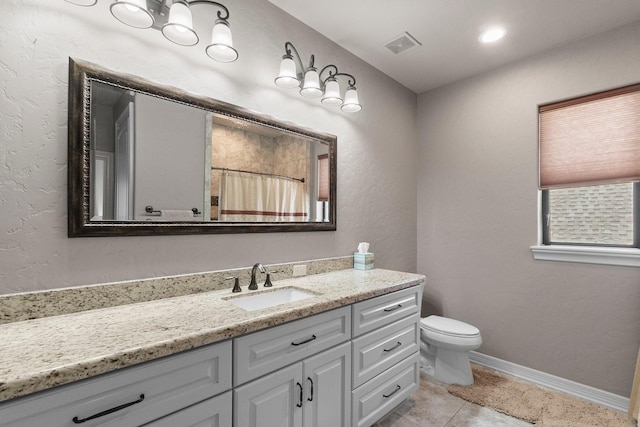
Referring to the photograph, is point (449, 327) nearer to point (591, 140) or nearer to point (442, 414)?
point (442, 414)

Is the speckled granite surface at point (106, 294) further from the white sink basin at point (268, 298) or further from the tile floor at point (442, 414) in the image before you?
the tile floor at point (442, 414)

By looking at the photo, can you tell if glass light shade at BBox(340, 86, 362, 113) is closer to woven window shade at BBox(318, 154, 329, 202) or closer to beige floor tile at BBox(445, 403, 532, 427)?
woven window shade at BBox(318, 154, 329, 202)

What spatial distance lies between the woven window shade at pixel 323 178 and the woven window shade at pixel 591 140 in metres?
1.71

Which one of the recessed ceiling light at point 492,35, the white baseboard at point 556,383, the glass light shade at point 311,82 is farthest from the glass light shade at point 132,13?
the white baseboard at point 556,383

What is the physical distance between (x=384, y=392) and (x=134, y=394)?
4.55 feet

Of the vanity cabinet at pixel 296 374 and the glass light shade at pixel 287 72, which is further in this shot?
the glass light shade at pixel 287 72

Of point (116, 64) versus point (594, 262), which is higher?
point (116, 64)

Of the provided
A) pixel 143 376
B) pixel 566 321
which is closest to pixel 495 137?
pixel 566 321

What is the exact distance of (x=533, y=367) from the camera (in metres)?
2.39

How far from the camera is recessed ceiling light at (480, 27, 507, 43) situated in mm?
2139

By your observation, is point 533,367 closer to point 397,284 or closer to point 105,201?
point 397,284

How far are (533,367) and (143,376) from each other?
278 cm

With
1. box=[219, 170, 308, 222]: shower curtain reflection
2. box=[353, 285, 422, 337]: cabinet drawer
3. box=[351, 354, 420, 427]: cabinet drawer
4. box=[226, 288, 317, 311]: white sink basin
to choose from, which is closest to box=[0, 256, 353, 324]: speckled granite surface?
box=[226, 288, 317, 311]: white sink basin

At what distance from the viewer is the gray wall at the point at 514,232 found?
6.86 feet
